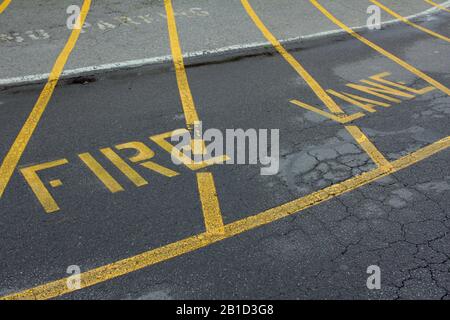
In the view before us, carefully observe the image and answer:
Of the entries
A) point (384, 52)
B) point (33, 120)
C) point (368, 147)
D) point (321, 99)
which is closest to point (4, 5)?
point (33, 120)

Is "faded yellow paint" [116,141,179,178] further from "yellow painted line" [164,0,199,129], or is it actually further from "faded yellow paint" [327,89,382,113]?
"faded yellow paint" [327,89,382,113]

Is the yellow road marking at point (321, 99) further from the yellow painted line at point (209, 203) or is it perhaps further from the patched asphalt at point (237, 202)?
the yellow painted line at point (209, 203)

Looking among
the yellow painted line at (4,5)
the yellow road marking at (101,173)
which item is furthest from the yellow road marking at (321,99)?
the yellow painted line at (4,5)

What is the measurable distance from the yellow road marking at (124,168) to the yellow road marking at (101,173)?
0.16 m

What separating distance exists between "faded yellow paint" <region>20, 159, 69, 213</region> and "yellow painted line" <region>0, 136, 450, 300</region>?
1054mm

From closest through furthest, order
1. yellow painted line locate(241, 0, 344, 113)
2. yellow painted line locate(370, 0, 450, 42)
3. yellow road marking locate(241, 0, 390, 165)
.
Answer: yellow road marking locate(241, 0, 390, 165) < yellow painted line locate(241, 0, 344, 113) < yellow painted line locate(370, 0, 450, 42)

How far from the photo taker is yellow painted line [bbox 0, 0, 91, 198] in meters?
5.19

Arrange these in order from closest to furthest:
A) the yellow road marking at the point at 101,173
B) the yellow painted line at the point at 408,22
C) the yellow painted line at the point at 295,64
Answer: the yellow road marking at the point at 101,173 < the yellow painted line at the point at 295,64 < the yellow painted line at the point at 408,22

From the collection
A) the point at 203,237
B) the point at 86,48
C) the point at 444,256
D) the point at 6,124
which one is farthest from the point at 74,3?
the point at 444,256

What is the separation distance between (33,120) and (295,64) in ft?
14.6

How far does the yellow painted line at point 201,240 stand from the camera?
372 cm

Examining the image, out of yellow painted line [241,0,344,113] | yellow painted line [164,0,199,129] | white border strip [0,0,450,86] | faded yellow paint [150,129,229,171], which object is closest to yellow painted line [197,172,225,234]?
faded yellow paint [150,129,229,171]

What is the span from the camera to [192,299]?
3.62 meters

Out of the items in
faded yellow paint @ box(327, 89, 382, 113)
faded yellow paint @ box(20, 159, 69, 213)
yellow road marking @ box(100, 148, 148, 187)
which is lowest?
faded yellow paint @ box(327, 89, 382, 113)
